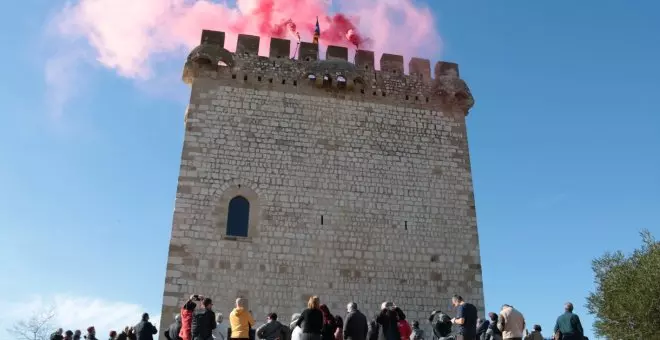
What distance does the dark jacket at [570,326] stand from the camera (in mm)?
10250

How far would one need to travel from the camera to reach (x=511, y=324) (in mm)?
9789

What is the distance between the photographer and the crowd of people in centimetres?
912

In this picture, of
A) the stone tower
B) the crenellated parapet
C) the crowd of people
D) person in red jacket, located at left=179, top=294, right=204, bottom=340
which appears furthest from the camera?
the crenellated parapet

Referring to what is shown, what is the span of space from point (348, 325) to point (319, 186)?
272 inches

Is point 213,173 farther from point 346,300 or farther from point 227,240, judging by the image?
point 346,300

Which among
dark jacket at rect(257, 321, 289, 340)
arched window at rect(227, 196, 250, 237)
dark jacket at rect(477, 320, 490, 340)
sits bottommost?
dark jacket at rect(257, 321, 289, 340)

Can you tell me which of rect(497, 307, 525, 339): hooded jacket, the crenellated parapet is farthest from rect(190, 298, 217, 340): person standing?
the crenellated parapet

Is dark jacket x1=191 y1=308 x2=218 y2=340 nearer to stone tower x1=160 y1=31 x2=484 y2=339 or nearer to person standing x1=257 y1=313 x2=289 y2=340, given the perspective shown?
person standing x1=257 y1=313 x2=289 y2=340

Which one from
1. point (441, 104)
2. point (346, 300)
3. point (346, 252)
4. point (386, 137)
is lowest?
point (346, 300)

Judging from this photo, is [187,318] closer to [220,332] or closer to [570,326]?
[220,332]

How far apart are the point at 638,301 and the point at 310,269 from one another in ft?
35.0

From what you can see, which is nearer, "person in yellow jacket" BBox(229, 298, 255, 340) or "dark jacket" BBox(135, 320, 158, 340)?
"person in yellow jacket" BBox(229, 298, 255, 340)

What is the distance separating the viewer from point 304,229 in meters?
15.2

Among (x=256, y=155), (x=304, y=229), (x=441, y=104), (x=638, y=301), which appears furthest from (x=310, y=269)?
(x=638, y=301)
